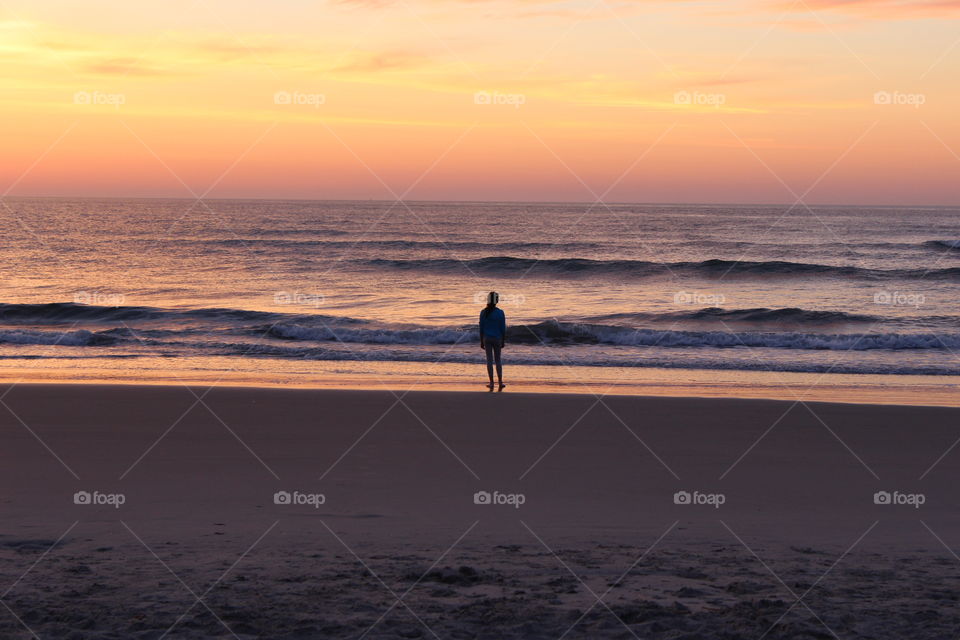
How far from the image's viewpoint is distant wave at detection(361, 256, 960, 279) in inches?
1572

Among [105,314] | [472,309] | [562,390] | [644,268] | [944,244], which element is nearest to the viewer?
[562,390]

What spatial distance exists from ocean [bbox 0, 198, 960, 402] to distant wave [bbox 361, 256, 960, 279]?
0.19 metres

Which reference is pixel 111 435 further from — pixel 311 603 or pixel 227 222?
pixel 227 222

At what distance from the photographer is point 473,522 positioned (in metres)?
6.68

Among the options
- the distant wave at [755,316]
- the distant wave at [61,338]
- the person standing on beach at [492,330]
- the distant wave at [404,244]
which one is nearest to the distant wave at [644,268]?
the distant wave at [404,244]

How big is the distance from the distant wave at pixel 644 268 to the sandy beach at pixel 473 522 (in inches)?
1148

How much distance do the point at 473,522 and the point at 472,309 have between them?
2149 cm

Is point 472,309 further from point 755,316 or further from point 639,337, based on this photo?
point 755,316

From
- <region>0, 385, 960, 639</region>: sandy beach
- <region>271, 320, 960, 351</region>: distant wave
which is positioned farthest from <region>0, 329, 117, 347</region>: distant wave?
<region>0, 385, 960, 639</region>: sandy beach

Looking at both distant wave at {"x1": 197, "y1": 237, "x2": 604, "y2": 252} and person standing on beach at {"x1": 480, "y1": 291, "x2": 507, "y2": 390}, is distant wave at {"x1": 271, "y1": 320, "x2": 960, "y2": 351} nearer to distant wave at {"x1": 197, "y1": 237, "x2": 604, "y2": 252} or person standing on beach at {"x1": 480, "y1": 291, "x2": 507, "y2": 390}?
person standing on beach at {"x1": 480, "y1": 291, "x2": 507, "y2": 390}

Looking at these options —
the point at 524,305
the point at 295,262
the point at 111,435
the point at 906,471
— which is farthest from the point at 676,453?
the point at 295,262

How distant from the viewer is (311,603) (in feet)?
15.7

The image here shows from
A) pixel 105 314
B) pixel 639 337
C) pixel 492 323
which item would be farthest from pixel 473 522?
pixel 105 314

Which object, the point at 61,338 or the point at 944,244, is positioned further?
the point at 944,244
